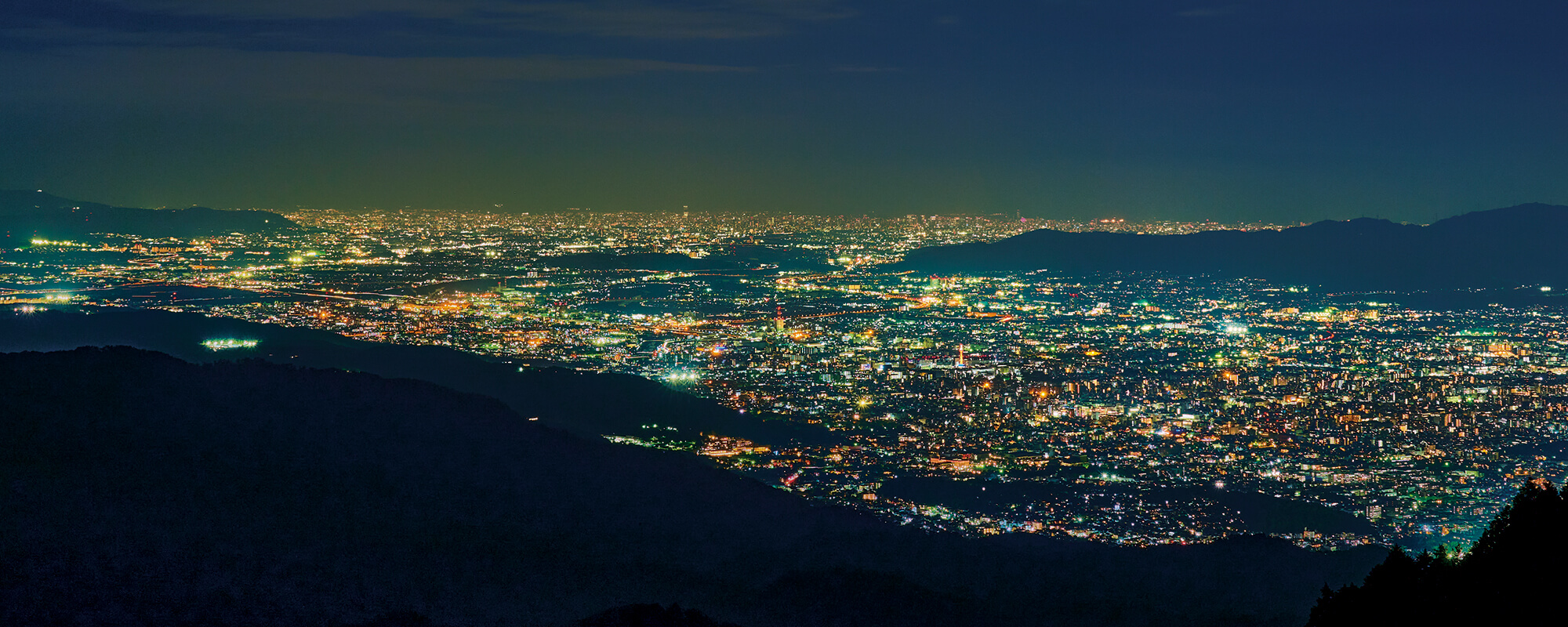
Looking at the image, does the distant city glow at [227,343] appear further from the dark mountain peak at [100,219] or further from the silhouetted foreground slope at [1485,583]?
the silhouetted foreground slope at [1485,583]

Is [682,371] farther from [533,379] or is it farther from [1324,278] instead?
[1324,278]

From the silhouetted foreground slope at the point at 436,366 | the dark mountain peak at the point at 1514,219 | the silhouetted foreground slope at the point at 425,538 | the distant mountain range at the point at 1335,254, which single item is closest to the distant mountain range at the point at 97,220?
the silhouetted foreground slope at the point at 436,366

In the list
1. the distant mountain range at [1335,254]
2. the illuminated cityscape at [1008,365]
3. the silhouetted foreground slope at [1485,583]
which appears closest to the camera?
the silhouetted foreground slope at [1485,583]

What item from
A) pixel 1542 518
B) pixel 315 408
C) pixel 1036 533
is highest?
pixel 1542 518

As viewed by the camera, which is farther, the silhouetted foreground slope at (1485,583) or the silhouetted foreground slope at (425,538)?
the silhouetted foreground slope at (425,538)

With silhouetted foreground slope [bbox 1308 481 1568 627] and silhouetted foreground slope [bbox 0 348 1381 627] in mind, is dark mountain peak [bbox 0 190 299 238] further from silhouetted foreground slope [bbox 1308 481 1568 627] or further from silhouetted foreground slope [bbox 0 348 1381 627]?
silhouetted foreground slope [bbox 1308 481 1568 627]

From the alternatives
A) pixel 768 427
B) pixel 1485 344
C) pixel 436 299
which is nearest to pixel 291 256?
pixel 436 299

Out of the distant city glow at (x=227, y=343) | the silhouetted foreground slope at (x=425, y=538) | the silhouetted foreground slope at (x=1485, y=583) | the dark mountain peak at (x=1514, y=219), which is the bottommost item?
the silhouetted foreground slope at (x=425, y=538)
